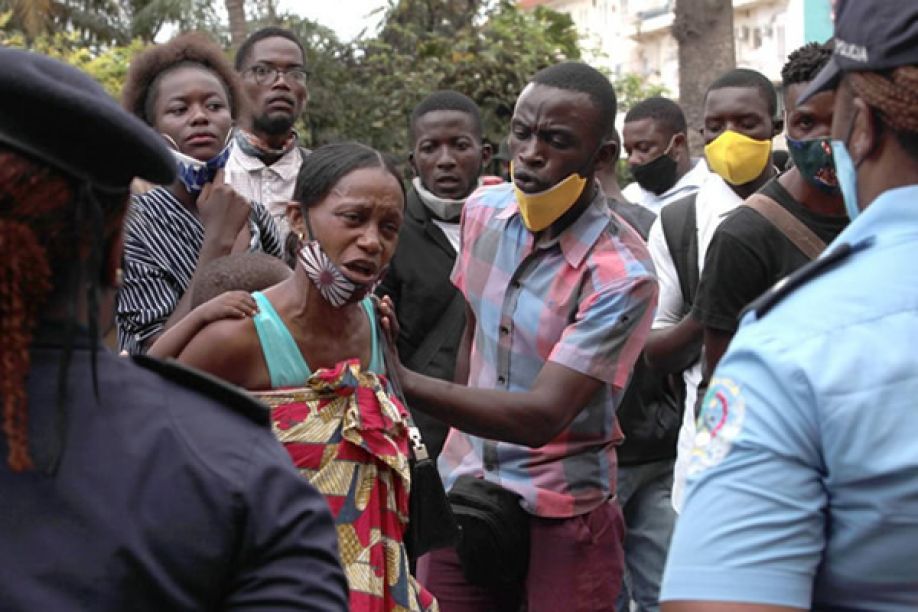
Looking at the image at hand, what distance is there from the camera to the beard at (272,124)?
19.2 ft

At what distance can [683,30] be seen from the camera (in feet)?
46.9

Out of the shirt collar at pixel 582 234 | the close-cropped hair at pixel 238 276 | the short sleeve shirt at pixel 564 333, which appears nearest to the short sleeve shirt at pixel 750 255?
the short sleeve shirt at pixel 564 333

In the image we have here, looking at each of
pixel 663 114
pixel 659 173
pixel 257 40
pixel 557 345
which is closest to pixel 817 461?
pixel 557 345

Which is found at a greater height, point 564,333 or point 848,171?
point 848,171

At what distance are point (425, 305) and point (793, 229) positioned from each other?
1726 mm

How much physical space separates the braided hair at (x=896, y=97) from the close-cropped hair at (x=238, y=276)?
239 centimetres

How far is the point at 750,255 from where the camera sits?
13.7ft

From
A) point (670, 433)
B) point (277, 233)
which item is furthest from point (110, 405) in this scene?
point (670, 433)

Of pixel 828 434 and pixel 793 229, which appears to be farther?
pixel 793 229

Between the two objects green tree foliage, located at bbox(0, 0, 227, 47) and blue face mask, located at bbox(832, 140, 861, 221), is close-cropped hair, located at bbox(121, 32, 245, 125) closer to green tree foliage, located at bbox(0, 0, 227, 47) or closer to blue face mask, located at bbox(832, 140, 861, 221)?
blue face mask, located at bbox(832, 140, 861, 221)

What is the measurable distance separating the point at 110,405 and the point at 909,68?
116 cm

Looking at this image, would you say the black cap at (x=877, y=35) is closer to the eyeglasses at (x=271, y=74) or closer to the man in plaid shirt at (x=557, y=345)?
the man in plaid shirt at (x=557, y=345)

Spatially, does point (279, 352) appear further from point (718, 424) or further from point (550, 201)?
point (718, 424)

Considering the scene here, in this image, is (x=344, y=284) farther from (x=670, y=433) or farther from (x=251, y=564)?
(x=670, y=433)
